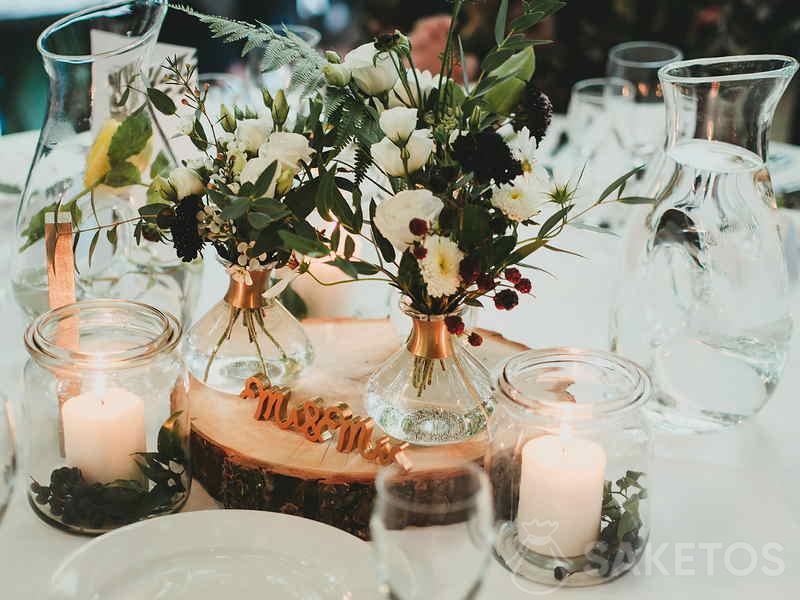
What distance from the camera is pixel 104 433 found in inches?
39.0

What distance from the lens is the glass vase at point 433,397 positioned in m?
1.07

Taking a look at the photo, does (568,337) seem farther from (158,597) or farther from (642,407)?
(158,597)

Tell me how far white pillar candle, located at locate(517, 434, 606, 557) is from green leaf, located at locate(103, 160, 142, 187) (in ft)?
2.07

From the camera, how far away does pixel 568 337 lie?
1.44 metres

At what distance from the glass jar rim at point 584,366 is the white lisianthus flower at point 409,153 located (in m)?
0.21

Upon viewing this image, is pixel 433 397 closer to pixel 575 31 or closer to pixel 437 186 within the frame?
pixel 437 186

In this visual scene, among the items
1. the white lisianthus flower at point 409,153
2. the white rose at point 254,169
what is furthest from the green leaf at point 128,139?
the white lisianthus flower at point 409,153

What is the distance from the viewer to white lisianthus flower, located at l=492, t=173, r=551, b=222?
95 cm

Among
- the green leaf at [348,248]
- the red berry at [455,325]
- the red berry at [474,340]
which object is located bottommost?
the red berry at [474,340]

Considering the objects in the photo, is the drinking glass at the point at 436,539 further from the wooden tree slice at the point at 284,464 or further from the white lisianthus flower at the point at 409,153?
the white lisianthus flower at the point at 409,153

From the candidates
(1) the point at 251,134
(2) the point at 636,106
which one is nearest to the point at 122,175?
(1) the point at 251,134

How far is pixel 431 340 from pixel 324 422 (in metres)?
0.15

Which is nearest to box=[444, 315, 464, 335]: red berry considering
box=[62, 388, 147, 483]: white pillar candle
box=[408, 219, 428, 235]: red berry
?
box=[408, 219, 428, 235]: red berry

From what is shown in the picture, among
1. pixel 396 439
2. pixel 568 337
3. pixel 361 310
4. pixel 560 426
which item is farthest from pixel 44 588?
pixel 568 337
